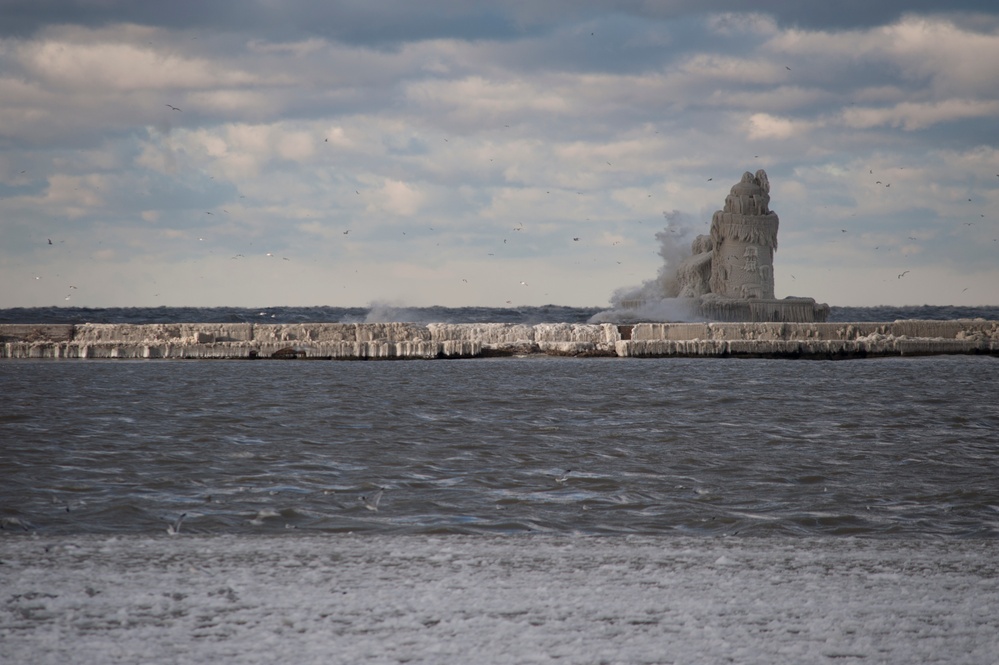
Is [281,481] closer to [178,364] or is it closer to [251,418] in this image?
[251,418]

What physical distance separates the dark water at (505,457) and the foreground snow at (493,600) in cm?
73

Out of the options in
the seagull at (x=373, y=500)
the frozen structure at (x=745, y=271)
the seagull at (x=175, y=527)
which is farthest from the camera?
the frozen structure at (x=745, y=271)

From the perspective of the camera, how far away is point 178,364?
20.0m

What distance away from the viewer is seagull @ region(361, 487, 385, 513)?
17.5ft

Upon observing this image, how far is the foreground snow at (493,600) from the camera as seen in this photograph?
2.76 meters

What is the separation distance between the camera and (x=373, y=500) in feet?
18.2

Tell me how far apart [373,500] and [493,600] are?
240 cm

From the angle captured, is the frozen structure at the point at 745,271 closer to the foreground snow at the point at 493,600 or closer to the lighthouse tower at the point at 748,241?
the lighthouse tower at the point at 748,241

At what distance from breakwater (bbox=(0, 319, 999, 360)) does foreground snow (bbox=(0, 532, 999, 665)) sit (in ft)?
58.0

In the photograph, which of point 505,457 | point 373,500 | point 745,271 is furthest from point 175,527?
point 745,271

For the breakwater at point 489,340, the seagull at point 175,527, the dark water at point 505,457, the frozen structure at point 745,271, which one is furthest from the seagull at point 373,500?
the frozen structure at point 745,271

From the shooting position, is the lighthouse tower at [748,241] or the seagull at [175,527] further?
the lighthouse tower at [748,241]

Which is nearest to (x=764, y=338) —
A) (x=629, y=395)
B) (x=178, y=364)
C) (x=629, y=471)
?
(x=629, y=395)

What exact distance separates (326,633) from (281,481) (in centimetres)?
342
